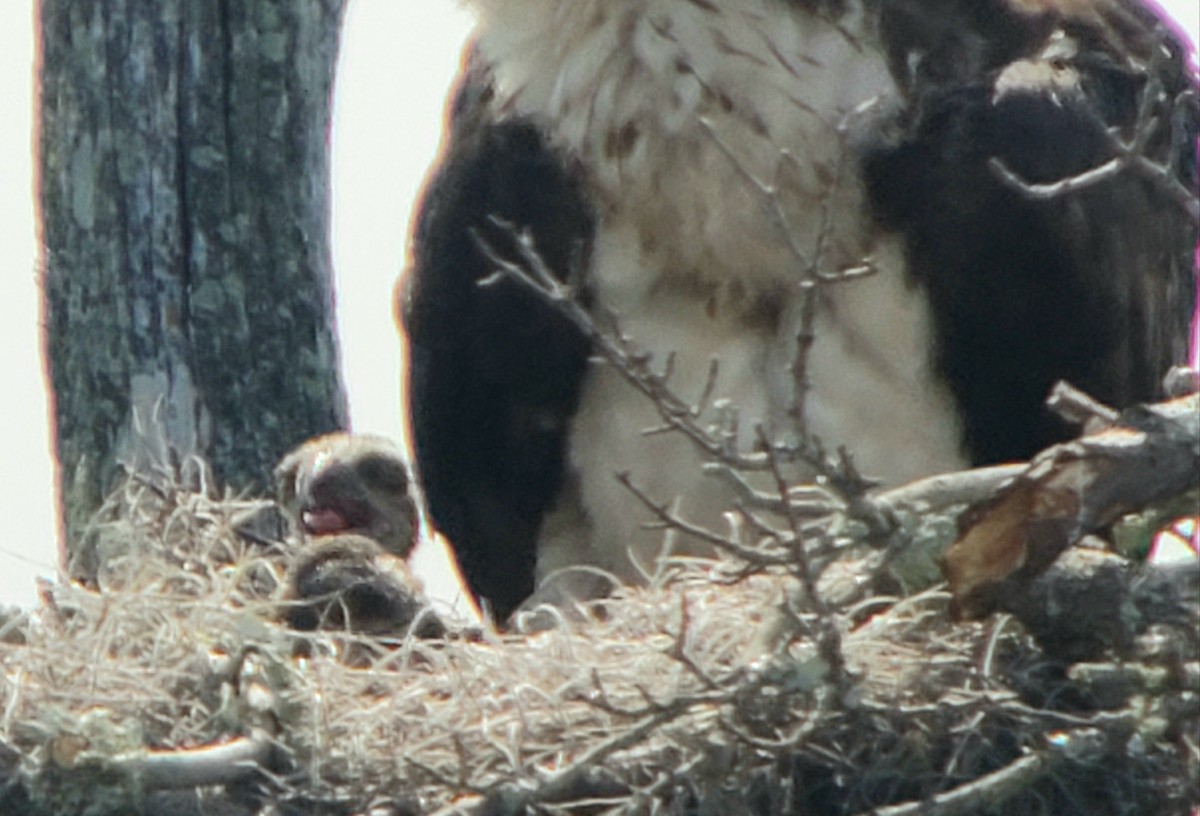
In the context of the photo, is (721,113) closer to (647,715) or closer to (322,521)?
(322,521)

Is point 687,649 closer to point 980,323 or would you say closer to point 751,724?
point 751,724

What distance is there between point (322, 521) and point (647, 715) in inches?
47.8

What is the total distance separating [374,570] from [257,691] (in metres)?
0.56

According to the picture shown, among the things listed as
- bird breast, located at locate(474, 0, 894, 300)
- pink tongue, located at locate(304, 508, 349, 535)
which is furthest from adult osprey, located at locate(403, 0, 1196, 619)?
pink tongue, located at locate(304, 508, 349, 535)

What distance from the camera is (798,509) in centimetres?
355

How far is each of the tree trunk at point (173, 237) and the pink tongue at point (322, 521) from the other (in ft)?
0.38

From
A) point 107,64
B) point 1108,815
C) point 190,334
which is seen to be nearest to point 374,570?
point 190,334

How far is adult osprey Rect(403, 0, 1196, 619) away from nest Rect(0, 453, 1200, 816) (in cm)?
59

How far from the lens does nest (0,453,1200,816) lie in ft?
11.8

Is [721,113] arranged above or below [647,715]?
above

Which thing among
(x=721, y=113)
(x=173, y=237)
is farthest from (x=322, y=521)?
(x=721, y=113)

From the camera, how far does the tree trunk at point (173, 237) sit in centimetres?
476

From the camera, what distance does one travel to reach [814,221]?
4488 mm

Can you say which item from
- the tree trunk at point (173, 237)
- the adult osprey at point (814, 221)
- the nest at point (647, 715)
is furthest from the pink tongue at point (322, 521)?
the nest at point (647, 715)
